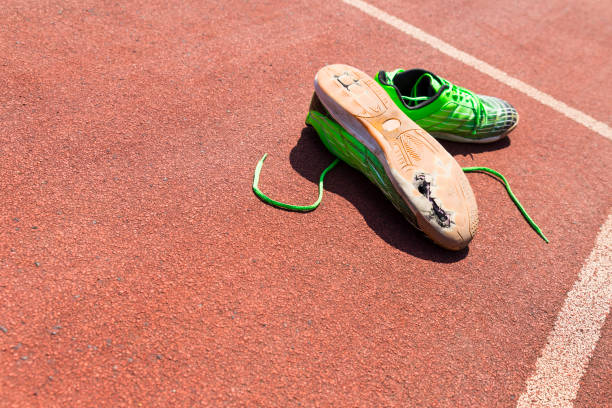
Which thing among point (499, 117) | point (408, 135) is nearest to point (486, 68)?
point (499, 117)

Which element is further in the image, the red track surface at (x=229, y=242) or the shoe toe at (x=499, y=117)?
the shoe toe at (x=499, y=117)

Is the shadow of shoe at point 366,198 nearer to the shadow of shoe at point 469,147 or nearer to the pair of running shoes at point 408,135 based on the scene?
the pair of running shoes at point 408,135

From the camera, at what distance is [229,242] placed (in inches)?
98.1

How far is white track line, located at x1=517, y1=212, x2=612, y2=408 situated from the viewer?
224 cm

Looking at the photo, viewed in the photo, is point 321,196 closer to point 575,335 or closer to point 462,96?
point 462,96

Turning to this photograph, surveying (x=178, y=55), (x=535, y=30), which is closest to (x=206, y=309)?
(x=178, y=55)

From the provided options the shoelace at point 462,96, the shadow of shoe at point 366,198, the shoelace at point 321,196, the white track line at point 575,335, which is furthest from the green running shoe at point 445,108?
the white track line at point 575,335

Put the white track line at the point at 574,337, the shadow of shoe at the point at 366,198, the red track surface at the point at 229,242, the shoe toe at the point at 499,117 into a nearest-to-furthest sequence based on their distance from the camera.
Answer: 1. the red track surface at the point at 229,242
2. the white track line at the point at 574,337
3. the shadow of shoe at the point at 366,198
4. the shoe toe at the point at 499,117

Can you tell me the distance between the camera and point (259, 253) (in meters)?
2.47

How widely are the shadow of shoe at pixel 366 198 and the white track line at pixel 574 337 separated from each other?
2.15 ft

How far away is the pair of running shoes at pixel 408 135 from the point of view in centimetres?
261

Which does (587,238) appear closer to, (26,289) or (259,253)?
(259,253)

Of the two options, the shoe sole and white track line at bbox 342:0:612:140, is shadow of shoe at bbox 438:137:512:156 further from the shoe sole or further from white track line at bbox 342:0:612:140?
white track line at bbox 342:0:612:140

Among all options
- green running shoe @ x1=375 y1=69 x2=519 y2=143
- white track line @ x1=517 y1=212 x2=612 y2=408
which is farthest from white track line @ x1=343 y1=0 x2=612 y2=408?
green running shoe @ x1=375 y1=69 x2=519 y2=143
